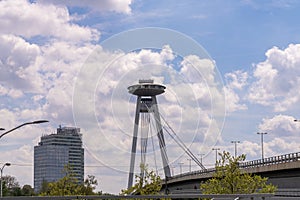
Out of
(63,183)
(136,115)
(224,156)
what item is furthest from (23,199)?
(136,115)

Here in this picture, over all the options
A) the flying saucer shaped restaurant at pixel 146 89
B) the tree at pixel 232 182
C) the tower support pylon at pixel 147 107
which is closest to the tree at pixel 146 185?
the tree at pixel 232 182

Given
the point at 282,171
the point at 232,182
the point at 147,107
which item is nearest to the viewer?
the point at 232,182

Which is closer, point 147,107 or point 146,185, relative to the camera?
point 146,185

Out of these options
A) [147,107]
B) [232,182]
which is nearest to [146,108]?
[147,107]

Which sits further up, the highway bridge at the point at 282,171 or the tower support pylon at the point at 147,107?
the tower support pylon at the point at 147,107

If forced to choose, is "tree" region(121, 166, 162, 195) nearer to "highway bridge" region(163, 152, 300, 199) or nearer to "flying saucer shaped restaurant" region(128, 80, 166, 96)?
"highway bridge" region(163, 152, 300, 199)

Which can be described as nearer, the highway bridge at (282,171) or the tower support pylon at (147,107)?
the highway bridge at (282,171)

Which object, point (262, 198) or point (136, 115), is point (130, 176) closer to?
point (136, 115)

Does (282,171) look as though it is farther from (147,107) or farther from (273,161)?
(147,107)

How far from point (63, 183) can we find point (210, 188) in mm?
21221

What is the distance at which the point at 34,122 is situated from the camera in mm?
44469

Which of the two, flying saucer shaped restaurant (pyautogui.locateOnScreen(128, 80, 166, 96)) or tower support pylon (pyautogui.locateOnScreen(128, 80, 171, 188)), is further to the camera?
flying saucer shaped restaurant (pyautogui.locateOnScreen(128, 80, 166, 96))

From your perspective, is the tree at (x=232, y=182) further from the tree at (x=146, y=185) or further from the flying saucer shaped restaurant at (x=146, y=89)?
the flying saucer shaped restaurant at (x=146, y=89)

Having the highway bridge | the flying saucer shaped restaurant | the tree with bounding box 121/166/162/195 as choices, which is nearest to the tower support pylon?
the flying saucer shaped restaurant
